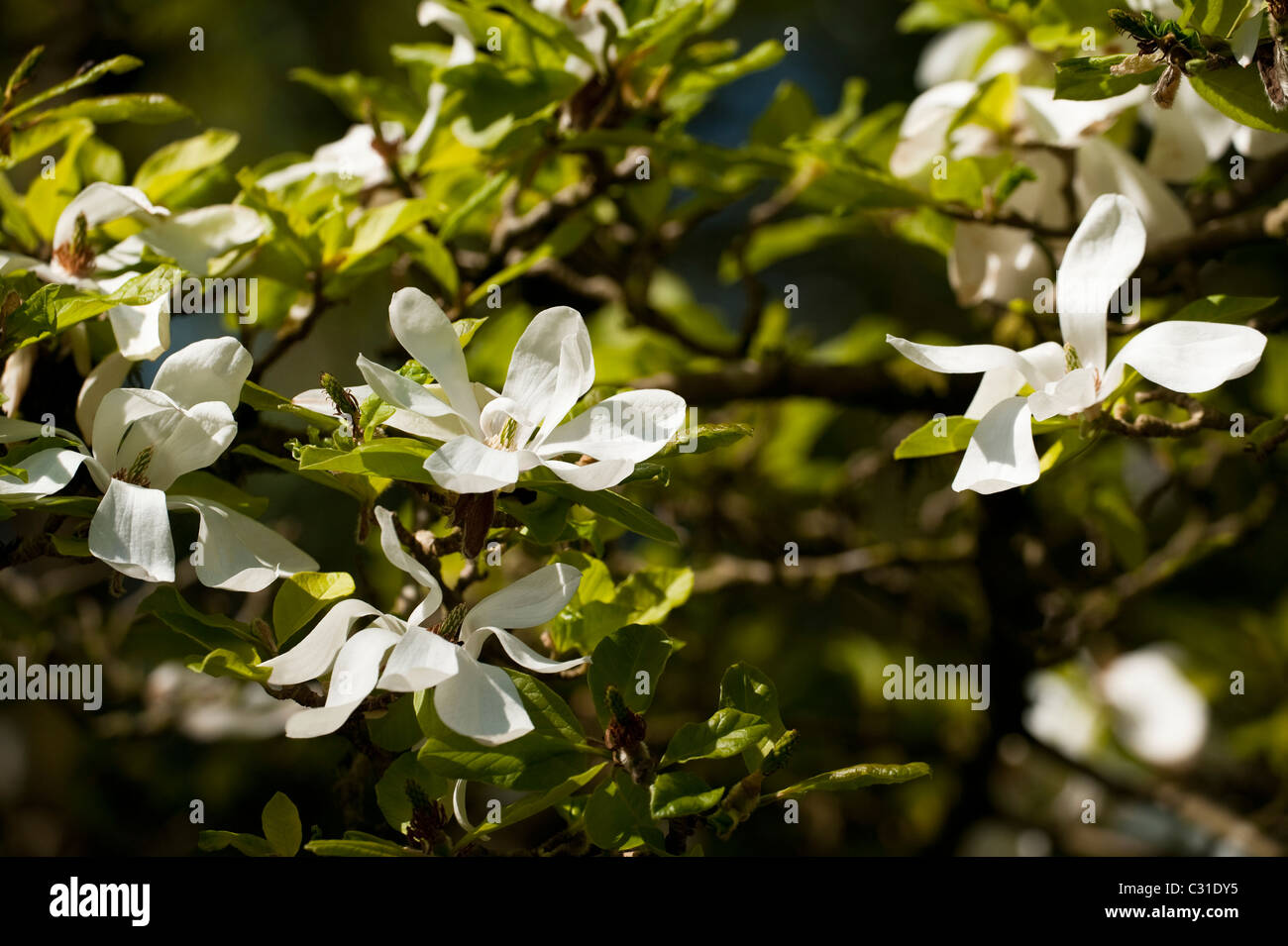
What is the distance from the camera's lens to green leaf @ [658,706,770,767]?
1.74 feet

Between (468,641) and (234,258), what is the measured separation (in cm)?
35

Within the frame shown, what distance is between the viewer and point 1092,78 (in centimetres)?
61

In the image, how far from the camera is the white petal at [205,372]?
59 cm

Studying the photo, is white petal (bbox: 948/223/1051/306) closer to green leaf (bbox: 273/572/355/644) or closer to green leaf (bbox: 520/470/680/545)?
green leaf (bbox: 520/470/680/545)

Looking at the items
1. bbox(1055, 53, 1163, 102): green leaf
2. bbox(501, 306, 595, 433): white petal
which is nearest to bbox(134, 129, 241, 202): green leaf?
bbox(501, 306, 595, 433): white petal

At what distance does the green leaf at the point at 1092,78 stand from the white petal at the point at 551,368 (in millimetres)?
303

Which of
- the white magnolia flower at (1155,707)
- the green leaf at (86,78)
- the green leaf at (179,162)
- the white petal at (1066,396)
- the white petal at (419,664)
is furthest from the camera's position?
the white magnolia flower at (1155,707)

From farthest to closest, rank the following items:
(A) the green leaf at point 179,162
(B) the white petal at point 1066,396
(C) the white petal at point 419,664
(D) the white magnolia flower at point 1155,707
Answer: (D) the white magnolia flower at point 1155,707 < (A) the green leaf at point 179,162 < (B) the white petal at point 1066,396 < (C) the white petal at point 419,664

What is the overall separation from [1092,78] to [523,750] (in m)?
0.48

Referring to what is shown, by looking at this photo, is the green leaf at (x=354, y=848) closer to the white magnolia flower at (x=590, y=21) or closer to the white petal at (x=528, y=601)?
the white petal at (x=528, y=601)

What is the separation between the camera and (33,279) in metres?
0.69

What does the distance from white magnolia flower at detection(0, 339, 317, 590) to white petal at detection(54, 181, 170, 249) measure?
6.7 inches

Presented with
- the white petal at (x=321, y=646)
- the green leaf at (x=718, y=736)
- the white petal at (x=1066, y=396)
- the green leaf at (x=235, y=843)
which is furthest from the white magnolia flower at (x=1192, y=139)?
the green leaf at (x=235, y=843)
